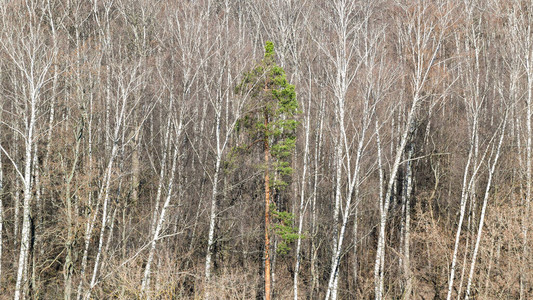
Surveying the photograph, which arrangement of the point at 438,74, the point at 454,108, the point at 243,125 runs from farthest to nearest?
the point at 454,108 → the point at 243,125 → the point at 438,74

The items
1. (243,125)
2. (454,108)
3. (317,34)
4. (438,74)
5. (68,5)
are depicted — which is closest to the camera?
(438,74)

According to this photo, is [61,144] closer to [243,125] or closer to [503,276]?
[243,125]

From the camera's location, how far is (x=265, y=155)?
16.0 metres

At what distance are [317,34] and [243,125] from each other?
25.2ft

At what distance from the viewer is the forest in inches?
556

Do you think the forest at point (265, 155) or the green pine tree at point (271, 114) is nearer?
the forest at point (265, 155)

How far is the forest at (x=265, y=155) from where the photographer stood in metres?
14.1

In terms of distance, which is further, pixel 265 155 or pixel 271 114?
pixel 265 155

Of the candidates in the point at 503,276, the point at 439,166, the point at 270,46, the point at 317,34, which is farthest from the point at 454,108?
the point at 270,46

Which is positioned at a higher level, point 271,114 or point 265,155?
point 271,114

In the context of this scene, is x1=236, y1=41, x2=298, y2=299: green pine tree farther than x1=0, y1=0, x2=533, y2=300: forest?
Yes

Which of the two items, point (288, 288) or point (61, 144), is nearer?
point (61, 144)

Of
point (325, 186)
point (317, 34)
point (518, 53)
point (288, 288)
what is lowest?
point (288, 288)

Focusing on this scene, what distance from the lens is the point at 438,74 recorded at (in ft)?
48.1
